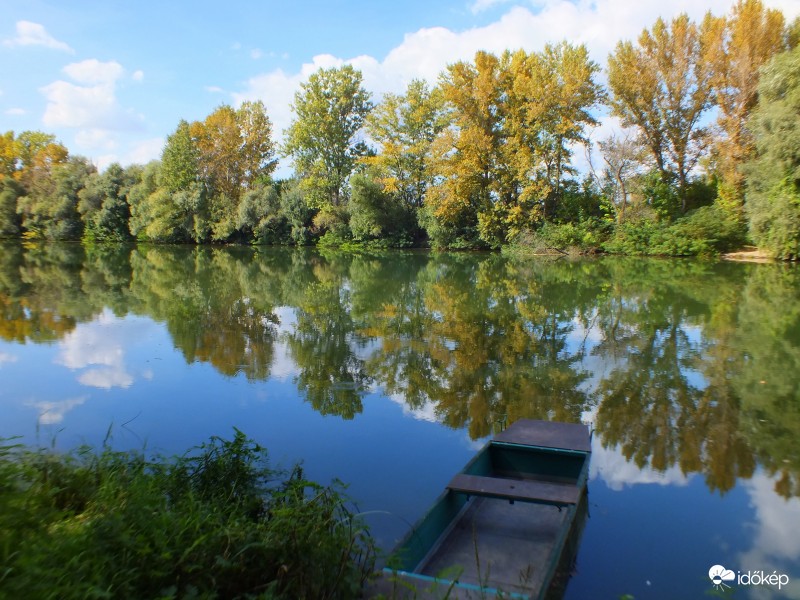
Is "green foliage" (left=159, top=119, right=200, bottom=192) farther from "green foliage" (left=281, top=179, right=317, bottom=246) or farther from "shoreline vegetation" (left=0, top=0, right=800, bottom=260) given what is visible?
"green foliage" (left=281, top=179, right=317, bottom=246)

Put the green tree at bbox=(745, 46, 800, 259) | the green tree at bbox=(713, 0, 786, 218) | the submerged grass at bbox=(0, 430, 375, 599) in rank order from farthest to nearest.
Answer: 1. the green tree at bbox=(713, 0, 786, 218)
2. the green tree at bbox=(745, 46, 800, 259)
3. the submerged grass at bbox=(0, 430, 375, 599)

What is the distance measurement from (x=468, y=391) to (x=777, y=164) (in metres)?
20.6

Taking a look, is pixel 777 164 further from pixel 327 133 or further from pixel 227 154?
pixel 227 154

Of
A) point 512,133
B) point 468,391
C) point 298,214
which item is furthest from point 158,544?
point 298,214

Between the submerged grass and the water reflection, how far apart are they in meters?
3.35

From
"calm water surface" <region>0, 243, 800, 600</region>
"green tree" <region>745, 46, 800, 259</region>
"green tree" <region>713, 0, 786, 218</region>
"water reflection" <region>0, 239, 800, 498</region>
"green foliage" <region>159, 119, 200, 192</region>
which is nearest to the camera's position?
"calm water surface" <region>0, 243, 800, 600</region>

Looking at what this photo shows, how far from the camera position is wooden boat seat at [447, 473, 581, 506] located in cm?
421

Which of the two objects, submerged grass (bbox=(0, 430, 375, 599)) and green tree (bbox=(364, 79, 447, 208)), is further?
green tree (bbox=(364, 79, 447, 208))

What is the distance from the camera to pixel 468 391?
8.21 meters

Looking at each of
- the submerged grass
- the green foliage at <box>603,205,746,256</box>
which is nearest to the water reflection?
the submerged grass

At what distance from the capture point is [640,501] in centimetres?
512

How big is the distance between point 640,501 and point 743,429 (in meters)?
2.44

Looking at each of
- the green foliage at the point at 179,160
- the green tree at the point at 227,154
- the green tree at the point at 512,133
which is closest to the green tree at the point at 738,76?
the green tree at the point at 512,133

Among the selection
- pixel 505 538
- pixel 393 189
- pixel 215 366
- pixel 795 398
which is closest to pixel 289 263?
pixel 393 189
